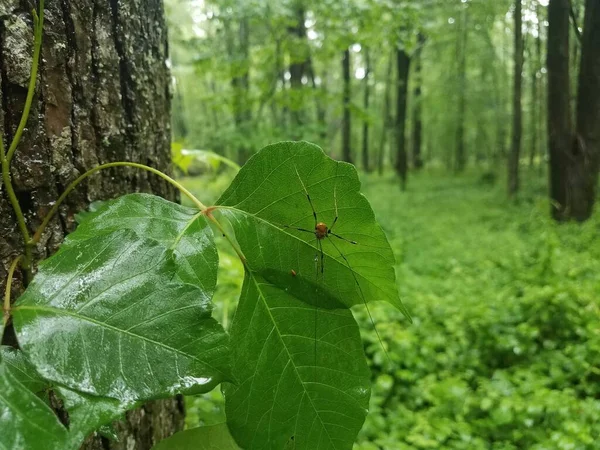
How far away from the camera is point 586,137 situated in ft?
19.6

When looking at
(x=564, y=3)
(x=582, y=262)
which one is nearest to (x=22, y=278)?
(x=582, y=262)

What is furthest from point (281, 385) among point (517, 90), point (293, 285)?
point (517, 90)

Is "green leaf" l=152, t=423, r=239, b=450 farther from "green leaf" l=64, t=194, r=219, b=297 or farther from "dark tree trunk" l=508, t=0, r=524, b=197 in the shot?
"dark tree trunk" l=508, t=0, r=524, b=197

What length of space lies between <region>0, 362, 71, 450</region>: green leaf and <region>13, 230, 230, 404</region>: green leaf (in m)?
0.04

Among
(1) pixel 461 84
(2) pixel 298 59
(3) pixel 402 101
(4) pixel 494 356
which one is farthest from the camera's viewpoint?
(1) pixel 461 84

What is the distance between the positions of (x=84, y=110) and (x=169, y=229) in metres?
0.35

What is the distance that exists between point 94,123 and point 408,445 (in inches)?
78.3

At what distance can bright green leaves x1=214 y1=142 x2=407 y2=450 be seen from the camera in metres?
0.59

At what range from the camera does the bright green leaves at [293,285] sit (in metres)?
0.59

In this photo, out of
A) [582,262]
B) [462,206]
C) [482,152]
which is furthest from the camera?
[482,152]

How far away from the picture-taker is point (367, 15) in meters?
5.41

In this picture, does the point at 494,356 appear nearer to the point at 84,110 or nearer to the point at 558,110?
the point at 84,110

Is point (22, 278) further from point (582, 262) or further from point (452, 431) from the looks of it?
point (582, 262)

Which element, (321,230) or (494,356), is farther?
(494,356)
